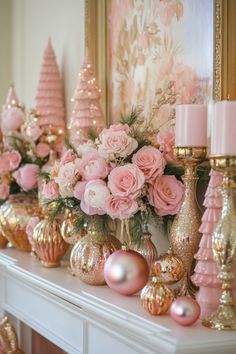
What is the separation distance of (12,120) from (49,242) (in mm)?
750

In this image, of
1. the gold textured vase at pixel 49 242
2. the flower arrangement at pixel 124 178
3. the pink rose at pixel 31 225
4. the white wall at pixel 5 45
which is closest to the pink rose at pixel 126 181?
the flower arrangement at pixel 124 178

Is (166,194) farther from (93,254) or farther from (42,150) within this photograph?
(42,150)

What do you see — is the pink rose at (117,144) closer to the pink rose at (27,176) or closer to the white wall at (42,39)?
the pink rose at (27,176)

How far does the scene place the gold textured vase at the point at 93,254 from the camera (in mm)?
1772

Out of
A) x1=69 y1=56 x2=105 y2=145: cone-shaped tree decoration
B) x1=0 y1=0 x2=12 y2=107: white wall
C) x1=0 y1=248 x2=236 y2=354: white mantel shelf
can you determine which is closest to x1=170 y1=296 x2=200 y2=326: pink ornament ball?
x1=0 y1=248 x2=236 y2=354: white mantel shelf

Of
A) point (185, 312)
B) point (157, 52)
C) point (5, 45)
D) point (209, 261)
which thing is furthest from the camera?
point (5, 45)

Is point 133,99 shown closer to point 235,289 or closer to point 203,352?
point 235,289

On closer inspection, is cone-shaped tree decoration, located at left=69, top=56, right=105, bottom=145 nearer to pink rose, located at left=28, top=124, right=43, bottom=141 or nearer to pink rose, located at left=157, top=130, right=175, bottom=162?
pink rose, located at left=28, top=124, right=43, bottom=141

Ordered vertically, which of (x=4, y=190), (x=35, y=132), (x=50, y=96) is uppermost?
(x=50, y=96)

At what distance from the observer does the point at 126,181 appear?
162 cm

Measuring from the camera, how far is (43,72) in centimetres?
261

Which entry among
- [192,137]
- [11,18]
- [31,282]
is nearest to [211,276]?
[192,137]

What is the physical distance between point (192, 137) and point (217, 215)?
0.21m

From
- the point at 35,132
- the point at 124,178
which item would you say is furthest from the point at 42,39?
the point at 124,178
